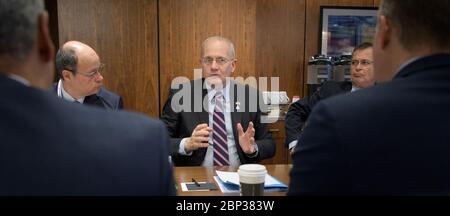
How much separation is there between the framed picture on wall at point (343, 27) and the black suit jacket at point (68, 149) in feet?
Result: 12.6

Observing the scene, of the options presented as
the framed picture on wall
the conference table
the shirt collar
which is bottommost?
the conference table

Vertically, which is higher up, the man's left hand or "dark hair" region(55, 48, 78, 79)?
"dark hair" region(55, 48, 78, 79)

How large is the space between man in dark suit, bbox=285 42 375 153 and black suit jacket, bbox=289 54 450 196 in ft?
6.29

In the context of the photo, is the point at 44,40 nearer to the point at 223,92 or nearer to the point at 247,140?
the point at 247,140

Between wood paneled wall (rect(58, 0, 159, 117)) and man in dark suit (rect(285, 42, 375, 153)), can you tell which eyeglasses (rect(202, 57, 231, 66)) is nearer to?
man in dark suit (rect(285, 42, 375, 153))

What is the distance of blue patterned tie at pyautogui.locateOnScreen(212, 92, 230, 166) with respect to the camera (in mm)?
2434

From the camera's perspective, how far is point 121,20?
3.43 meters

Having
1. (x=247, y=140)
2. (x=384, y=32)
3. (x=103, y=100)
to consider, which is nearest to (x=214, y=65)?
(x=247, y=140)

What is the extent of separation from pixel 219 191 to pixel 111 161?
1.13 metres

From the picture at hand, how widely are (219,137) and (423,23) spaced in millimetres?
1692

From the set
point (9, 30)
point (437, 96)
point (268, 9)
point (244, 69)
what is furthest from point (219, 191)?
point (268, 9)

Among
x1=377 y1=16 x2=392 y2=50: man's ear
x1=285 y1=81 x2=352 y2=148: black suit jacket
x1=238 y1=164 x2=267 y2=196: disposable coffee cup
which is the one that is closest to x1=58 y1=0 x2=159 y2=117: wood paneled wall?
x1=285 y1=81 x2=352 y2=148: black suit jacket

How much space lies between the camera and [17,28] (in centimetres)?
65
